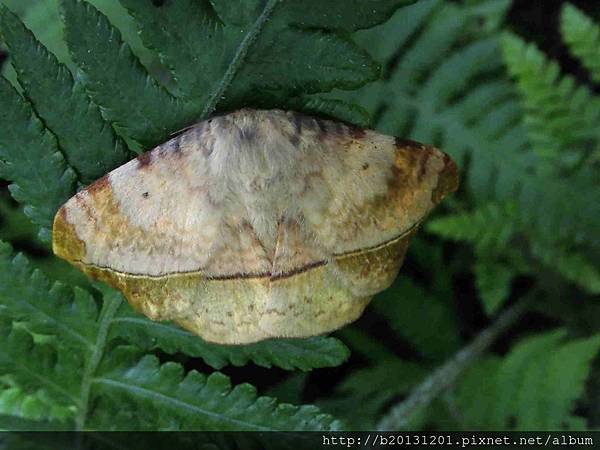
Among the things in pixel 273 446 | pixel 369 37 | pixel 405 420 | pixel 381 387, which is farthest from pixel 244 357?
pixel 369 37

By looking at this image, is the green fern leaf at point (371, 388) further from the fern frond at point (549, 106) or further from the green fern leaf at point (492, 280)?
the fern frond at point (549, 106)

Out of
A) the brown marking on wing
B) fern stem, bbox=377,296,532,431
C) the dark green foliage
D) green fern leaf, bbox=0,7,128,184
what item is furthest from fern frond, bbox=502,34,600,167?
green fern leaf, bbox=0,7,128,184

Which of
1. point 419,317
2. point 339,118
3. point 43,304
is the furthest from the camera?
point 419,317

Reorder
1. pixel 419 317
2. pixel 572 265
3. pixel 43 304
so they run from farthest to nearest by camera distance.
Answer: pixel 419 317 → pixel 572 265 → pixel 43 304

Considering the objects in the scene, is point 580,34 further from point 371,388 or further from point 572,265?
point 371,388

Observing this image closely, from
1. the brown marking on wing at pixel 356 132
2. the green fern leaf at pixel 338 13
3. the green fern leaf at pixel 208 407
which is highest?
the green fern leaf at pixel 338 13

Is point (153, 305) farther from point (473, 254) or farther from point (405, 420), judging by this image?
point (473, 254)

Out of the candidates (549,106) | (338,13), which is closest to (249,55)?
(338,13)

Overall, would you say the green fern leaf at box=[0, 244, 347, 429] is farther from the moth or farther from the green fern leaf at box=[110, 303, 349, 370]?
the moth

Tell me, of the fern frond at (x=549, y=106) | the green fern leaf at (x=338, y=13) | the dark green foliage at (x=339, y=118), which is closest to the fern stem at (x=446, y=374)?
the dark green foliage at (x=339, y=118)
